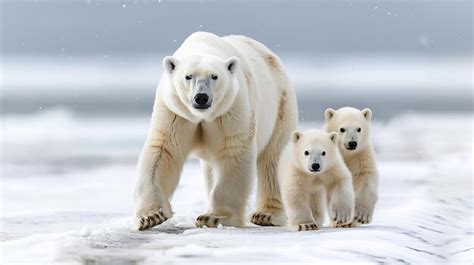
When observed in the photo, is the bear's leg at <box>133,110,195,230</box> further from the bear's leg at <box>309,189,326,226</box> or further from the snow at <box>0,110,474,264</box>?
the bear's leg at <box>309,189,326,226</box>

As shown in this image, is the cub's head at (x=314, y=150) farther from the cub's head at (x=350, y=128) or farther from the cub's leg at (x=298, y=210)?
the cub's head at (x=350, y=128)

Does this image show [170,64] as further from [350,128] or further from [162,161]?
[350,128]

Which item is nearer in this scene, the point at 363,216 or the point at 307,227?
the point at 307,227

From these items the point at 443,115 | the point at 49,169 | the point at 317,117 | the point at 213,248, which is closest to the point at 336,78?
the point at 443,115

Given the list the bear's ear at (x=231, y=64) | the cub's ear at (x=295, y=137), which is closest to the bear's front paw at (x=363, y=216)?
the cub's ear at (x=295, y=137)

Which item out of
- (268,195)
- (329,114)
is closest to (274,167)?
(268,195)

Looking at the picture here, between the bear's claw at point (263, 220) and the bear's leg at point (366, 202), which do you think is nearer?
the bear's leg at point (366, 202)

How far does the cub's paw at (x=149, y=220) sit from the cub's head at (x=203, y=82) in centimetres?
57

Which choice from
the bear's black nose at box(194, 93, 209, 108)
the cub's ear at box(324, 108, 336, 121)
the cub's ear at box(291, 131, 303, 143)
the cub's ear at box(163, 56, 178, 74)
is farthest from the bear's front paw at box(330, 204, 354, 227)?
the cub's ear at box(163, 56, 178, 74)

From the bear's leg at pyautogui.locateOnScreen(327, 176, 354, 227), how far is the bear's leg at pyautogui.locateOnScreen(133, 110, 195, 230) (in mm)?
891

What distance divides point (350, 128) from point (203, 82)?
95 cm

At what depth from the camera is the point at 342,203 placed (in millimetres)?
5461

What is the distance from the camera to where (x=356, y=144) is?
589cm

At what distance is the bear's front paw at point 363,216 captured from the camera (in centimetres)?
578
